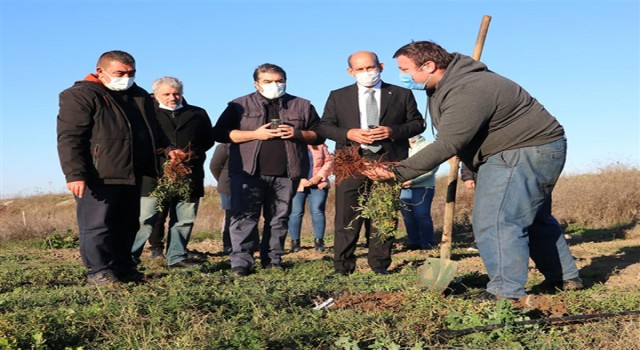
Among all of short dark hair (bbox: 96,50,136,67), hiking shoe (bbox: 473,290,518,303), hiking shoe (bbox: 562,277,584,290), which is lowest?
hiking shoe (bbox: 562,277,584,290)

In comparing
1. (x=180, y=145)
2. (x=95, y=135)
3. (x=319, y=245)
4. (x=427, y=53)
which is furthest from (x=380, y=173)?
(x=319, y=245)

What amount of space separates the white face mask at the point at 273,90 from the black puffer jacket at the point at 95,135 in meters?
1.56

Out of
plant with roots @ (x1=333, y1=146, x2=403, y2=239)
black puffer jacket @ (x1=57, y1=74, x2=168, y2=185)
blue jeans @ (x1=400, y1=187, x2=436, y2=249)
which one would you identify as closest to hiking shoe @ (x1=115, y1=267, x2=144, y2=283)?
black puffer jacket @ (x1=57, y1=74, x2=168, y2=185)

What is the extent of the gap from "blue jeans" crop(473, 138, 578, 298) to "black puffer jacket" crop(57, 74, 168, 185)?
3167 millimetres

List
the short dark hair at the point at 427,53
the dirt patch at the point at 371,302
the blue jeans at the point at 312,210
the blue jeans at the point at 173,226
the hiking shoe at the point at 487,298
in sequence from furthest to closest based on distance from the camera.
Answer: the blue jeans at the point at 312,210, the blue jeans at the point at 173,226, the short dark hair at the point at 427,53, the hiking shoe at the point at 487,298, the dirt patch at the point at 371,302

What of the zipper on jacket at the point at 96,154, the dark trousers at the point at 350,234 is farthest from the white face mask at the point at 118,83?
the dark trousers at the point at 350,234

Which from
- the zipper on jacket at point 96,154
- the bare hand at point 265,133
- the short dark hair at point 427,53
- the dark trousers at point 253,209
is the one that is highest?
the short dark hair at point 427,53

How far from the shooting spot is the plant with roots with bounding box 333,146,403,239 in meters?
6.13

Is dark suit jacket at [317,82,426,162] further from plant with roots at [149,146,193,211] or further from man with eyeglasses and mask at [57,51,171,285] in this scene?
man with eyeglasses and mask at [57,51,171,285]

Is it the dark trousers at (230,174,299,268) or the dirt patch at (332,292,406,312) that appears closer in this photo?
the dirt patch at (332,292,406,312)

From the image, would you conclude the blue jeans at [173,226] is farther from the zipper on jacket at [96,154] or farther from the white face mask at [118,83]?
the white face mask at [118,83]

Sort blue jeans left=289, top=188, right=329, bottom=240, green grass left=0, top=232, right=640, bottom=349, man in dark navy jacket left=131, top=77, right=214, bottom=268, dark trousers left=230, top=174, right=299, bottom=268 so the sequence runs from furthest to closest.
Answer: blue jeans left=289, top=188, right=329, bottom=240, man in dark navy jacket left=131, top=77, right=214, bottom=268, dark trousers left=230, top=174, right=299, bottom=268, green grass left=0, top=232, right=640, bottom=349

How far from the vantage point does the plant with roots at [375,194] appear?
6133 mm

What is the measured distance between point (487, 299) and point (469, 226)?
26.0ft
